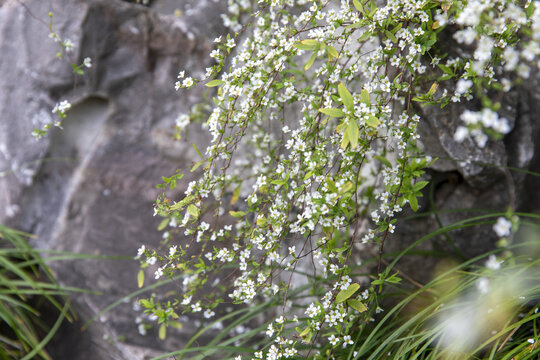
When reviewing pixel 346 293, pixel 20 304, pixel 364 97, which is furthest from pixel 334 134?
pixel 20 304

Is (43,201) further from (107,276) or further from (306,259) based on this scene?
(306,259)

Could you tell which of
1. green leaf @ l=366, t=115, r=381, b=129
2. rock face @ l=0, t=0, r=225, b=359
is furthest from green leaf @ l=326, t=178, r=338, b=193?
rock face @ l=0, t=0, r=225, b=359

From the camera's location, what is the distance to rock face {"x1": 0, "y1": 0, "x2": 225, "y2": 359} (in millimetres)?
→ 1834

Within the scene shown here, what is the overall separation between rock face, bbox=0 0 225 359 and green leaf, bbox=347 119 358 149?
39.4 inches

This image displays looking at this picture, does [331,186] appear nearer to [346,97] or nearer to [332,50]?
[346,97]

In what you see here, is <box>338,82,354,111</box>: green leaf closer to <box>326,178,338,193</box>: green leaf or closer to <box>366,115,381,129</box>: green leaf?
<box>366,115,381,129</box>: green leaf

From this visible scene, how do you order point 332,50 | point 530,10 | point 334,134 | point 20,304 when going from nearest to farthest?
point 530,10, point 332,50, point 334,134, point 20,304

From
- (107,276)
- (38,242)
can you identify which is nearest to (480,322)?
(107,276)

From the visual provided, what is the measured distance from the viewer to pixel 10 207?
6.39 ft

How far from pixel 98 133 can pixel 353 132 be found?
54.1 inches

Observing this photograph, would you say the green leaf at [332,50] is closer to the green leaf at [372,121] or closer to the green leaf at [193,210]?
the green leaf at [372,121]

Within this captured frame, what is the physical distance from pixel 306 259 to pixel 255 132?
20.8 inches

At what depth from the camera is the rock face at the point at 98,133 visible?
183 cm

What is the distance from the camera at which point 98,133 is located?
197 cm
